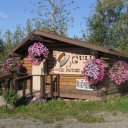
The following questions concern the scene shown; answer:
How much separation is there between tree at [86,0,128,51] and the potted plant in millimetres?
17886

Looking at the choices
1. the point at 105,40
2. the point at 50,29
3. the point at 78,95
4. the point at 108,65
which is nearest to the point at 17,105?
the point at 78,95

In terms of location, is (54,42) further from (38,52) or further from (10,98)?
(10,98)

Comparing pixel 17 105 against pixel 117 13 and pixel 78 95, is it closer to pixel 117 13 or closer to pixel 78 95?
pixel 78 95

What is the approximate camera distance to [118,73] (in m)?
15.8

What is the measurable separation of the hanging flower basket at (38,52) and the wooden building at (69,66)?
319 millimetres

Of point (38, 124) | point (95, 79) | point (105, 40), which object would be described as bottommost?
point (38, 124)

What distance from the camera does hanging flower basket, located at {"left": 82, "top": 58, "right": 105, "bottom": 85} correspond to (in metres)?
15.1

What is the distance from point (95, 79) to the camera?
49.8ft

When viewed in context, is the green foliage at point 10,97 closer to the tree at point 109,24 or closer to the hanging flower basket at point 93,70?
the hanging flower basket at point 93,70

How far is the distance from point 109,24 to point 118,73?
17.5m

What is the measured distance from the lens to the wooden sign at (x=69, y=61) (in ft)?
54.0

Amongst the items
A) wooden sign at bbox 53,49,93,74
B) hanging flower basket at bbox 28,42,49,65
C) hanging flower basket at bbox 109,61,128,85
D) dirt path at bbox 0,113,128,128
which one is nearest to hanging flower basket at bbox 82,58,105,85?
hanging flower basket at bbox 109,61,128,85

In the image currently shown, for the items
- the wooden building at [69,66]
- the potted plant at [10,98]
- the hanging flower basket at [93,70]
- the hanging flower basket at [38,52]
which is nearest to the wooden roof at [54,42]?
the wooden building at [69,66]

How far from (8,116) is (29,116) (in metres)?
0.75
